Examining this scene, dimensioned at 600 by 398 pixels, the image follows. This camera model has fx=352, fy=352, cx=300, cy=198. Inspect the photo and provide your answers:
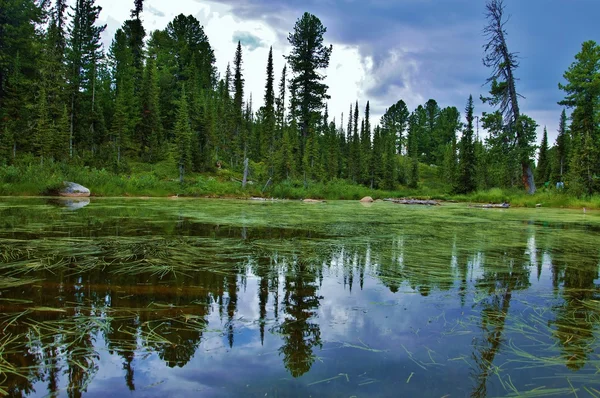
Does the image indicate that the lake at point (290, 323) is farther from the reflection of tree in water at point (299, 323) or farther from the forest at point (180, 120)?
the forest at point (180, 120)

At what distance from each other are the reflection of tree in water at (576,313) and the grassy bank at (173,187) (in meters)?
18.1

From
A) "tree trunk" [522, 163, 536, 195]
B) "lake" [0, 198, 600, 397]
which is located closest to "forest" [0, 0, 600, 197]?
"tree trunk" [522, 163, 536, 195]

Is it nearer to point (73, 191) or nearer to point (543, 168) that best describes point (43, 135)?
point (73, 191)

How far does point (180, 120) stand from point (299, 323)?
91.7ft

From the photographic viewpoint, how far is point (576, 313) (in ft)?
9.34

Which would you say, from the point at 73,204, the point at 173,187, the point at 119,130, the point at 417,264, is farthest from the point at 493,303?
the point at 119,130

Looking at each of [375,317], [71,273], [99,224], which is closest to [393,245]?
[375,317]

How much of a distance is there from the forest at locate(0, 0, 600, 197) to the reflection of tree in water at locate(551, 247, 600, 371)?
1936 centimetres

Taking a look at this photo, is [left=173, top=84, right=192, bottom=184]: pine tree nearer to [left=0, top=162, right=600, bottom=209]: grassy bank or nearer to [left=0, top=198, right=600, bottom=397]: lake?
[left=0, top=162, right=600, bottom=209]: grassy bank

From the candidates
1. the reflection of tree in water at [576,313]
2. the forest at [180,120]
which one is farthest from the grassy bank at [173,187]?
the reflection of tree in water at [576,313]

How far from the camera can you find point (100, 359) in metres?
1.92

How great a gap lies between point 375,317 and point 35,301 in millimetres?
2647

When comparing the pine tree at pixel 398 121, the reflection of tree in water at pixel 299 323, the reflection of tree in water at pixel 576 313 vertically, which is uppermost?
the pine tree at pixel 398 121

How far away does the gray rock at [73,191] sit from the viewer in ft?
61.8
